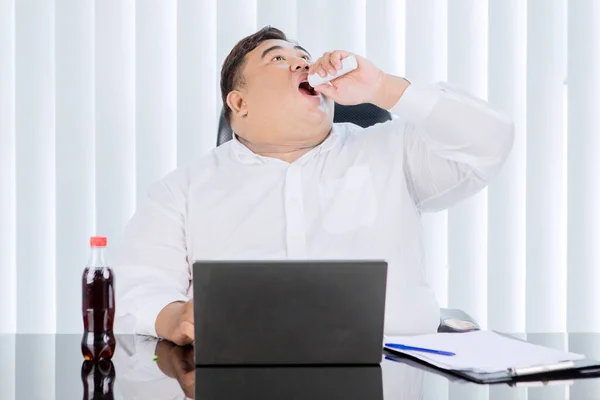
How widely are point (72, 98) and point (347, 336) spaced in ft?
6.38

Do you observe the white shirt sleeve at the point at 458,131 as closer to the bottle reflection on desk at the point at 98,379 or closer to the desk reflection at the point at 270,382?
the desk reflection at the point at 270,382

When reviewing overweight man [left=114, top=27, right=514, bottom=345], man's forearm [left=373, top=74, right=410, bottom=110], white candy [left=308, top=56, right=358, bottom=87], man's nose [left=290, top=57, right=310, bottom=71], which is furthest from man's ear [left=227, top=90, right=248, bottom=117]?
man's forearm [left=373, top=74, right=410, bottom=110]

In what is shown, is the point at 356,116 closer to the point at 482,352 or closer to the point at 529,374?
the point at 482,352

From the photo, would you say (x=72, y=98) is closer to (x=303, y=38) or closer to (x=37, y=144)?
(x=37, y=144)

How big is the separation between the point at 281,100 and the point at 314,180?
0.67 feet

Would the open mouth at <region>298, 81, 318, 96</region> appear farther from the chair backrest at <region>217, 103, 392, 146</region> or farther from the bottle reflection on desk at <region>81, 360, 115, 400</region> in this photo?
the bottle reflection on desk at <region>81, 360, 115, 400</region>

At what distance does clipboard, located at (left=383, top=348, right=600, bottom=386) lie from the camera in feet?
3.00

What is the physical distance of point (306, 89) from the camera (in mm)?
1740

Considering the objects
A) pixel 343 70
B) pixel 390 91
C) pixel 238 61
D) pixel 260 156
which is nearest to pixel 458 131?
pixel 390 91

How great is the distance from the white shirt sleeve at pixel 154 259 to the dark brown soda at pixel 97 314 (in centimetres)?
26

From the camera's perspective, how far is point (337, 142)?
5.97ft

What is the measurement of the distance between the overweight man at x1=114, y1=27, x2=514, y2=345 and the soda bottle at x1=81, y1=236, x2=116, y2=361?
1.05ft

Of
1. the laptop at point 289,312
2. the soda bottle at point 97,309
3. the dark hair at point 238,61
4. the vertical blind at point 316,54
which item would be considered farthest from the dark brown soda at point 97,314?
the vertical blind at point 316,54

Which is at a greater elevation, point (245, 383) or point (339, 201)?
point (339, 201)
